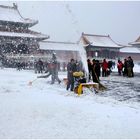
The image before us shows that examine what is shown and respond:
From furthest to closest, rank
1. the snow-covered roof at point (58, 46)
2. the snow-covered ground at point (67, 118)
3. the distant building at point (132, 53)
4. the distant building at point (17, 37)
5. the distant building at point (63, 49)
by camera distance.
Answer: the distant building at point (132, 53) → the distant building at point (63, 49) → the snow-covered roof at point (58, 46) → the distant building at point (17, 37) → the snow-covered ground at point (67, 118)

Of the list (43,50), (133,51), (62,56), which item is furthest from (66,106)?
(133,51)

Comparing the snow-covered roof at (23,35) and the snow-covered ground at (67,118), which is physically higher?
the snow-covered roof at (23,35)

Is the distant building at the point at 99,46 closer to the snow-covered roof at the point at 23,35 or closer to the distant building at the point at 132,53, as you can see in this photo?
the distant building at the point at 132,53

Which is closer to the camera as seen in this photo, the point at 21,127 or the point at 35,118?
the point at 21,127

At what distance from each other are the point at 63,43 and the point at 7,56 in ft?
54.2

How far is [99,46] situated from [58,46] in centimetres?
802

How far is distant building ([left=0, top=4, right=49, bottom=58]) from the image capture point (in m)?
39.6

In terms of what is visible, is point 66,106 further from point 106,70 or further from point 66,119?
point 106,70

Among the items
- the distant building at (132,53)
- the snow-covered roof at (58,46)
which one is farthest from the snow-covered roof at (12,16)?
the distant building at (132,53)

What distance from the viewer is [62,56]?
51875mm

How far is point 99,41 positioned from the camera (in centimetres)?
5675

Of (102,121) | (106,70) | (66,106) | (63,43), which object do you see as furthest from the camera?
(63,43)

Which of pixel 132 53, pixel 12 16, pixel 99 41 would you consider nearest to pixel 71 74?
pixel 12 16

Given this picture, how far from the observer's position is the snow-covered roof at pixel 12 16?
140ft
